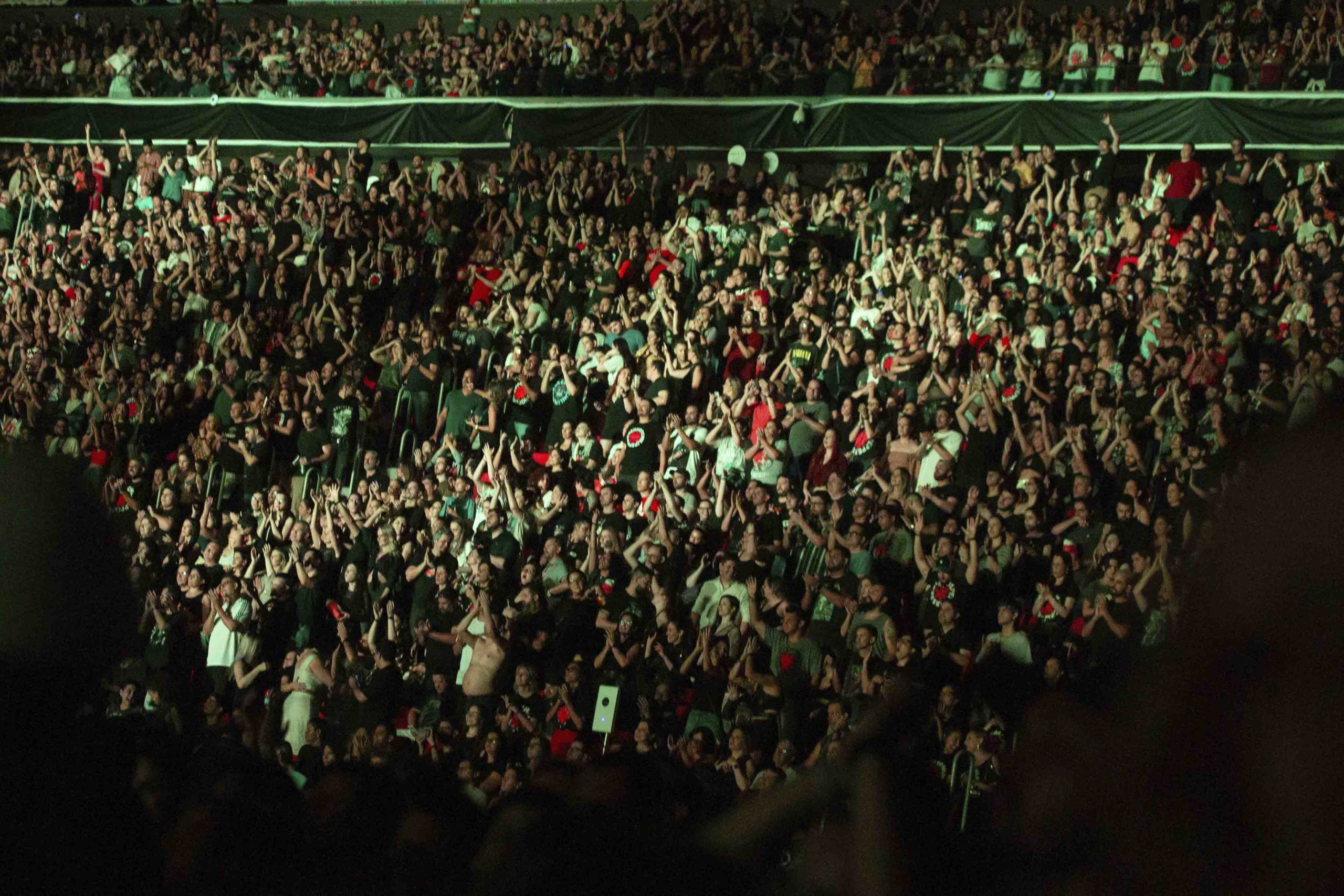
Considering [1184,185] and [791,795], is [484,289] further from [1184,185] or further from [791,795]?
[791,795]

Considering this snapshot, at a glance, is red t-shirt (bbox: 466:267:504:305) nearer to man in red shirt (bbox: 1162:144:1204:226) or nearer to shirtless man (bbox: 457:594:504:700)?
shirtless man (bbox: 457:594:504:700)

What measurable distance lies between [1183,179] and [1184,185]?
8 cm

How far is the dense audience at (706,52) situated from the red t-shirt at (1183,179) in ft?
6.45

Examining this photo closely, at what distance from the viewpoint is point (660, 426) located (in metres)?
13.1

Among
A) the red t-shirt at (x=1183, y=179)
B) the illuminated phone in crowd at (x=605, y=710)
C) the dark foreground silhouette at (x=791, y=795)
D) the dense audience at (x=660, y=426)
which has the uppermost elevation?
the red t-shirt at (x=1183, y=179)

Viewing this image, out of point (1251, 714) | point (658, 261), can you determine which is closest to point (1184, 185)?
point (658, 261)

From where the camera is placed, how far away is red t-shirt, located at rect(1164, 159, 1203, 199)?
14.8 m

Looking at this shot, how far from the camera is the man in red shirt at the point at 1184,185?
14.6 meters

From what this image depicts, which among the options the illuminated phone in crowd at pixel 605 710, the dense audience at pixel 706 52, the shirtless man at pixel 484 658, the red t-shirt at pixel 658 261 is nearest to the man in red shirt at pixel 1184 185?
the dense audience at pixel 706 52

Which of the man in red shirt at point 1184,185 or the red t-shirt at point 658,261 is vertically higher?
the man in red shirt at point 1184,185

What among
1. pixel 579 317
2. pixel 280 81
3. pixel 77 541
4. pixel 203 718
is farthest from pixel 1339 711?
pixel 280 81

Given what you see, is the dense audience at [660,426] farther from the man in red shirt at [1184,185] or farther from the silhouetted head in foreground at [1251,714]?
the silhouetted head in foreground at [1251,714]

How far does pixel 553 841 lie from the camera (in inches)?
96.3

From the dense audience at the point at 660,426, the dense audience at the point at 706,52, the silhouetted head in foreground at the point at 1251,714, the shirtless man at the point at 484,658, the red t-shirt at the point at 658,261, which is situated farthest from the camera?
the dense audience at the point at 706,52
